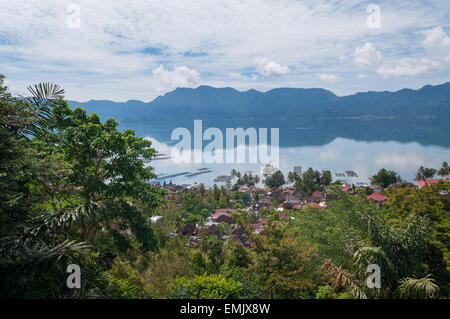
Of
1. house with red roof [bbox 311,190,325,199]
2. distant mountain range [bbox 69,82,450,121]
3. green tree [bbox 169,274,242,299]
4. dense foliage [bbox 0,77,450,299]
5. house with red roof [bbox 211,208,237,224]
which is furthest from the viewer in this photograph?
distant mountain range [bbox 69,82,450,121]

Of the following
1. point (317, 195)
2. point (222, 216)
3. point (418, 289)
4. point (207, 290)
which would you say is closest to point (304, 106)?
point (317, 195)

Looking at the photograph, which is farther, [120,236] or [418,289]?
[120,236]

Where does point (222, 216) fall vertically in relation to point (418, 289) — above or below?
below

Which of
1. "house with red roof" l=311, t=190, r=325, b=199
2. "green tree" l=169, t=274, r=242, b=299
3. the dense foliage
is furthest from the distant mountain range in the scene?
"green tree" l=169, t=274, r=242, b=299

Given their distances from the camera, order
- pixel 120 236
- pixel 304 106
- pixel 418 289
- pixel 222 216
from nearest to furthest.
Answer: pixel 418 289
pixel 120 236
pixel 222 216
pixel 304 106

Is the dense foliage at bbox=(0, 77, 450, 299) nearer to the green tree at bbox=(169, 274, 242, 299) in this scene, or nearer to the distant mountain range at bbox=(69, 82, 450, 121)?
the green tree at bbox=(169, 274, 242, 299)

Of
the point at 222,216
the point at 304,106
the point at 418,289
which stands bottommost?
the point at 222,216

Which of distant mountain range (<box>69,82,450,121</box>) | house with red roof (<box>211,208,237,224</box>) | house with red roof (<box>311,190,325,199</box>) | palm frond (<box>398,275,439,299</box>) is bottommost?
house with red roof (<box>211,208,237,224</box>)

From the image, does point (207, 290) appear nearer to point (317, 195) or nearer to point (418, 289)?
point (418, 289)
